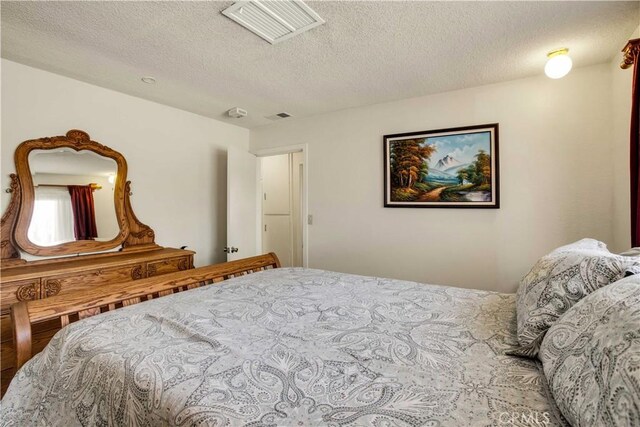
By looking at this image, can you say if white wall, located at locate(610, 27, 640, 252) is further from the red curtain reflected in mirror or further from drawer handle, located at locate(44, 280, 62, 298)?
the red curtain reflected in mirror

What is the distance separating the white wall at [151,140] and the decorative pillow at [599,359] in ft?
10.9

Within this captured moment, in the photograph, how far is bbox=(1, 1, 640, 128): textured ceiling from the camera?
1.67 m

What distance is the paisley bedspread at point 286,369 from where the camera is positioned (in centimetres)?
73

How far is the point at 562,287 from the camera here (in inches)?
39.9

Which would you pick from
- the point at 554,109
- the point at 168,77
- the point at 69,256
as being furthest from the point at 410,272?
the point at 69,256

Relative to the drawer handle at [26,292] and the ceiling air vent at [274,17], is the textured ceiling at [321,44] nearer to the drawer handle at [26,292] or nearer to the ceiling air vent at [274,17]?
the ceiling air vent at [274,17]

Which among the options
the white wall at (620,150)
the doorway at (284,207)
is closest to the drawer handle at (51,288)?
the doorway at (284,207)

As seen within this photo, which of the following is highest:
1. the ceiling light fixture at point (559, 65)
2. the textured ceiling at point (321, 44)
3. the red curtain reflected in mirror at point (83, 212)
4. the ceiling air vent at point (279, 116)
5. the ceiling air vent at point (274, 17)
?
the ceiling air vent at point (279, 116)

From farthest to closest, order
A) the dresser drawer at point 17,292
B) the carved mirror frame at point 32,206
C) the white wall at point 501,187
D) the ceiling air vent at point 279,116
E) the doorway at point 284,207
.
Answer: the doorway at point 284,207
the ceiling air vent at point 279,116
the white wall at point 501,187
the carved mirror frame at point 32,206
the dresser drawer at point 17,292

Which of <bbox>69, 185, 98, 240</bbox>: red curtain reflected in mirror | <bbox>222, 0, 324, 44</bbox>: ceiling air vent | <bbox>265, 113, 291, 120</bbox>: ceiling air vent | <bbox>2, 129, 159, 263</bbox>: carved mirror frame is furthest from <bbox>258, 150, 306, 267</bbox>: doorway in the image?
<bbox>222, 0, 324, 44</bbox>: ceiling air vent

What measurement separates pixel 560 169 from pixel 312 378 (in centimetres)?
267

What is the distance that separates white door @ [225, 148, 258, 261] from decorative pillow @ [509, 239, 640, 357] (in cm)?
307

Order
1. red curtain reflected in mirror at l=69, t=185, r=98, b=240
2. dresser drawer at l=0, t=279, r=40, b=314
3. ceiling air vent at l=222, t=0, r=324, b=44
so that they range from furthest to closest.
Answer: red curtain reflected in mirror at l=69, t=185, r=98, b=240 < dresser drawer at l=0, t=279, r=40, b=314 < ceiling air vent at l=222, t=0, r=324, b=44

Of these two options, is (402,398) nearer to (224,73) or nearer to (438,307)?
(438,307)
